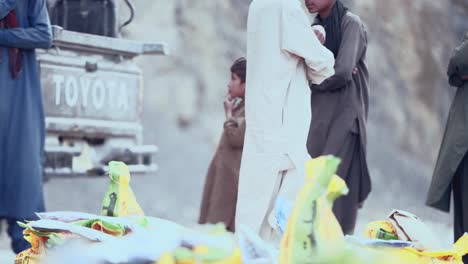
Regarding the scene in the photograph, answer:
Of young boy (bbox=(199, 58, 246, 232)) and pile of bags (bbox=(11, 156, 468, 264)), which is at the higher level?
pile of bags (bbox=(11, 156, 468, 264))

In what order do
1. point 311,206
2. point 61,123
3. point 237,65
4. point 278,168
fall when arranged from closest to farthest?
point 311,206 → point 278,168 → point 237,65 → point 61,123

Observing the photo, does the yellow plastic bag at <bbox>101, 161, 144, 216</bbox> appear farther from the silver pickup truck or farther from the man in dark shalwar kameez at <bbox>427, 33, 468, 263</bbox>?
the silver pickup truck

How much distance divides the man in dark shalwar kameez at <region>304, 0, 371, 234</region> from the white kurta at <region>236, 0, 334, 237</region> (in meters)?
1.08

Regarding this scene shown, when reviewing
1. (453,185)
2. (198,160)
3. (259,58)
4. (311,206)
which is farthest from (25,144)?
(198,160)

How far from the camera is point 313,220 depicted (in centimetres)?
245

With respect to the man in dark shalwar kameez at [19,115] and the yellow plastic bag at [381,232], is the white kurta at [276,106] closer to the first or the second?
the yellow plastic bag at [381,232]

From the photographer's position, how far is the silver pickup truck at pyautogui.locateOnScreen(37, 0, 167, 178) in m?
6.77

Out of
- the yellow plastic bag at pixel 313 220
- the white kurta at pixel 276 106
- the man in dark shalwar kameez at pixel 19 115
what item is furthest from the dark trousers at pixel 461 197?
the yellow plastic bag at pixel 313 220

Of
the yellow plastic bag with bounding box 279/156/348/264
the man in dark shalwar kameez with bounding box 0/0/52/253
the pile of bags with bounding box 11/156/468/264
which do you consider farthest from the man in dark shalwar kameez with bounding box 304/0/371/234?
the yellow plastic bag with bounding box 279/156/348/264

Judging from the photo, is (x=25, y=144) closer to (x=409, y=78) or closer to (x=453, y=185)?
Answer: (x=453, y=185)

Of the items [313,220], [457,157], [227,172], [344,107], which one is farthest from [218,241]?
[227,172]

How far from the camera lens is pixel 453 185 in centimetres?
588

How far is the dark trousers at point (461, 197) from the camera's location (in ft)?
18.8

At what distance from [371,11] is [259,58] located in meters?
11.5
